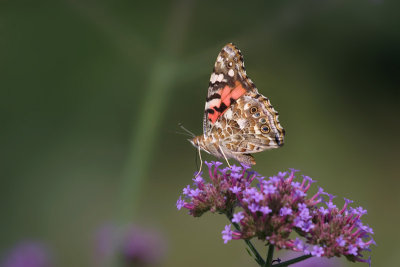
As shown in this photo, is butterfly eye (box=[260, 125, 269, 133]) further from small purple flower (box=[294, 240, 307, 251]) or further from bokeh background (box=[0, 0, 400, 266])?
small purple flower (box=[294, 240, 307, 251])

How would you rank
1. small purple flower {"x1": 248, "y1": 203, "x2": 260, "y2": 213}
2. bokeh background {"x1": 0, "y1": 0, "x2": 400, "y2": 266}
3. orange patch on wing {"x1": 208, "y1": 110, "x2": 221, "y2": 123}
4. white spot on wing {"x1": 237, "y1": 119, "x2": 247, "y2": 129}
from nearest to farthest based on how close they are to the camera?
small purple flower {"x1": 248, "y1": 203, "x2": 260, "y2": 213}
white spot on wing {"x1": 237, "y1": 119, "x2": 247, "y2": 129}
orange patch on wing {"x1": 208, "y1": 110, "x2": 221, "y2": 123}
bokeh background {"x1": 0, "y1": 0, "x2": 400, "y2": 266}

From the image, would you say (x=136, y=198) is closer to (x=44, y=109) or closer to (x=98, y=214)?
(x=98, y=214)

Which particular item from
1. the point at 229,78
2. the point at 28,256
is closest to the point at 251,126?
the point at 229,78

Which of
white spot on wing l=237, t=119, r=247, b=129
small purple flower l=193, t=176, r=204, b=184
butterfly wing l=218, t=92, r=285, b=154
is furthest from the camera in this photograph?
white spot on wing l=237, t=119, r=247, b=129

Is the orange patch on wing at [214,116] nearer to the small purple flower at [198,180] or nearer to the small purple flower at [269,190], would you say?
the small purple flower at [198,180]

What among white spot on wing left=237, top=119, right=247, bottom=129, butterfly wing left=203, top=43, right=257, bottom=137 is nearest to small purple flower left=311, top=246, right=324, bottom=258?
white spot on wing left=237, top=119, right=247, bottom=129

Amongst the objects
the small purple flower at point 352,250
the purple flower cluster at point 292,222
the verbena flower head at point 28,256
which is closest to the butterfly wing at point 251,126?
the purple flower cluster at point 292,222

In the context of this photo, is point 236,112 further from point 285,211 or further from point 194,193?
point 285,211
